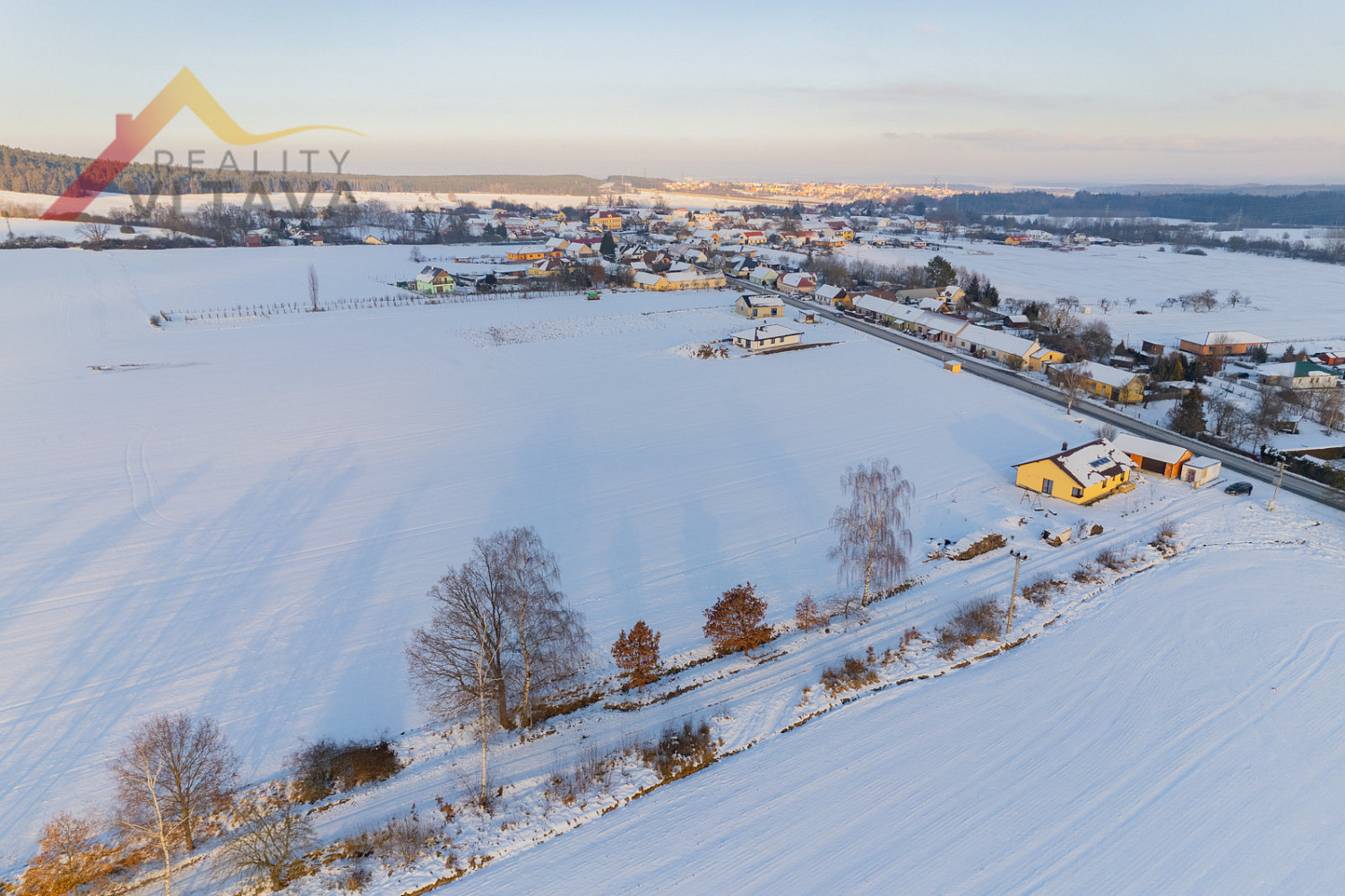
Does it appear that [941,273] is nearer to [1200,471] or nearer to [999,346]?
[999,346]

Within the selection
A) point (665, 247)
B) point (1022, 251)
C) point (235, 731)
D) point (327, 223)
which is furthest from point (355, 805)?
point (327, 223)

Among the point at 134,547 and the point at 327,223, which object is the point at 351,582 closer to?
the point at 134,547

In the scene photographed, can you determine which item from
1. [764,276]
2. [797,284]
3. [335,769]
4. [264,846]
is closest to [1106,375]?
[797,284]

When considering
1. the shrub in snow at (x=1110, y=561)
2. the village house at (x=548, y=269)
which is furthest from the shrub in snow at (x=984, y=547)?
the village house at (x=548, y=269)

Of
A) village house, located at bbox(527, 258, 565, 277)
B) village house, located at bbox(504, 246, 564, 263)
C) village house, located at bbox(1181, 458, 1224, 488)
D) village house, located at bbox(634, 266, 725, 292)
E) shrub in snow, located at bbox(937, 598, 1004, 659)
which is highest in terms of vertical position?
village house, located at bbox(504, 246, 564, 263)

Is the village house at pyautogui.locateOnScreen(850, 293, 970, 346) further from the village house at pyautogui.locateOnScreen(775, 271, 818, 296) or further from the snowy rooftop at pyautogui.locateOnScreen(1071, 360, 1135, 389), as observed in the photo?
the snowy rooftop at pyautogui.locateOnScreen(1071, 360, 1135, 389)

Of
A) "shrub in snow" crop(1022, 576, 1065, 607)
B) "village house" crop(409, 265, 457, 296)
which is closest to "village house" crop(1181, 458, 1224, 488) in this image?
"shrub in snow" crop(1022, 576, 1065, 607)
